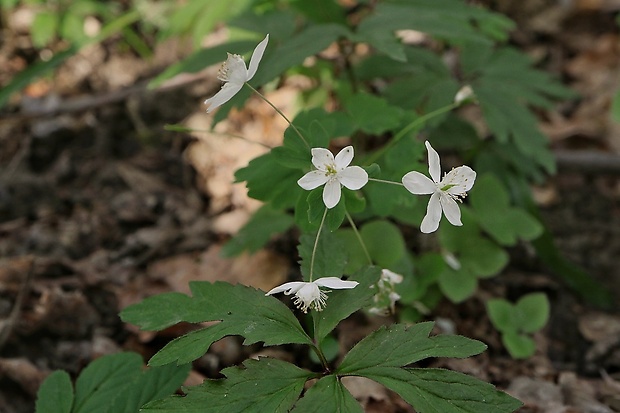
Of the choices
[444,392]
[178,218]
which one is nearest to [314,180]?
[444,392]

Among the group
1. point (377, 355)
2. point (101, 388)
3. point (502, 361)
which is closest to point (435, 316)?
point (502, 361)

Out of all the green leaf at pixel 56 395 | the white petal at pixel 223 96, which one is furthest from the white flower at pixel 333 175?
the green leaf at pixel 56 395

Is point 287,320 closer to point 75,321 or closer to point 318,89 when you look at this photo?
point 75,321

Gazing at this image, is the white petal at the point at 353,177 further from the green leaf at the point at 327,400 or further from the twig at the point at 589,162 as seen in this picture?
the twig at the point at 589,162

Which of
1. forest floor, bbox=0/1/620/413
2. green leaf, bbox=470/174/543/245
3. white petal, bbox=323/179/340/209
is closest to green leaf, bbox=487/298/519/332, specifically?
forest floor, bbox=0/1/620/413

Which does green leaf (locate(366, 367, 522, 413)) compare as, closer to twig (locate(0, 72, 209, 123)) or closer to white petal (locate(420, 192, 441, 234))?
white petal (locate(420, 192, 441, 234))

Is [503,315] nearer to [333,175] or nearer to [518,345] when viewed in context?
Answer: [518,345]
